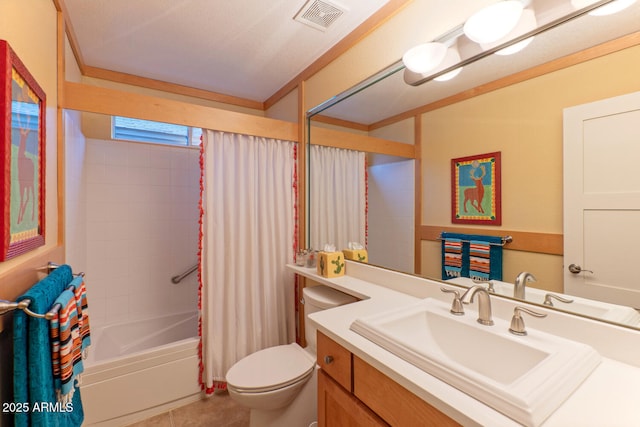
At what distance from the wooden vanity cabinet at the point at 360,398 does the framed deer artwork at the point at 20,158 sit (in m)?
1.05

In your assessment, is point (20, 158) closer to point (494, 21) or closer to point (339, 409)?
point (339, 409)

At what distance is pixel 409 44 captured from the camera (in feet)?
4.66

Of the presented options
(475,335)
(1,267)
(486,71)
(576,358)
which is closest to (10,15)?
(1,267)

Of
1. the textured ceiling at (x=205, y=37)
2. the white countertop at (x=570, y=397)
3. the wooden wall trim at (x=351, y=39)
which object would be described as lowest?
the white countertop at (x=570, y=397)

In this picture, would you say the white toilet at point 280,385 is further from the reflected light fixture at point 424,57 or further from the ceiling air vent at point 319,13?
the ceiling air vent at point 319,13

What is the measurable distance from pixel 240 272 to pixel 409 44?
174 centimetres

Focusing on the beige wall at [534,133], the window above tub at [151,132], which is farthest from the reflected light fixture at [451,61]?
the window above tub at [151,132]

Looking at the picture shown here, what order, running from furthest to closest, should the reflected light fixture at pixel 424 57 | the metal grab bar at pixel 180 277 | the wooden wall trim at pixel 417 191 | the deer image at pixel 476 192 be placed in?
the metal grab bar at pixel 180 277, the wooden wall trim at pixel 417 191, the reflected light fixture at pixel 424 57, the deer image at pixel 476 192

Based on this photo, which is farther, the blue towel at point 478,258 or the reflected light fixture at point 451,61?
the reflected light fixture at point 451,61

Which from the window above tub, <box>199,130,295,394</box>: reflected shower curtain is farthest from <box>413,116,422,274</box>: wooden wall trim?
the window above tub

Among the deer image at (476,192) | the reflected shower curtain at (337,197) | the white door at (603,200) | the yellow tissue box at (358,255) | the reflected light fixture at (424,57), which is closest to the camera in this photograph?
the white door at (603,200)

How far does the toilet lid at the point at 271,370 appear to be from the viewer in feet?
4.50

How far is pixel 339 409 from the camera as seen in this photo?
0.97 metres

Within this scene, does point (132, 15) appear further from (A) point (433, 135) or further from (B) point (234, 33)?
(A) point (433, 135)
